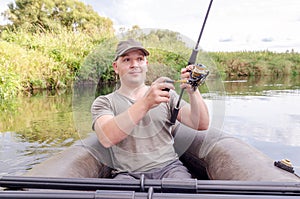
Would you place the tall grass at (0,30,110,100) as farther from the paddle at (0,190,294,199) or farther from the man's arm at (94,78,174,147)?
the paddle at (0,190,294,199)

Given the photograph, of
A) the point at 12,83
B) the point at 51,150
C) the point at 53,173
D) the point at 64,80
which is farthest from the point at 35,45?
the point at 53,173

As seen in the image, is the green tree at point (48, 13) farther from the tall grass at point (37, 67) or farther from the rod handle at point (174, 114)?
the rod handle at point (174, 114)

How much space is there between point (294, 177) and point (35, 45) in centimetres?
1053

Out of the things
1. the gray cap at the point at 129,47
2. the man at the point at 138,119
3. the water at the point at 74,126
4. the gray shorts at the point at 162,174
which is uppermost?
the gray cap at the point at 129,47

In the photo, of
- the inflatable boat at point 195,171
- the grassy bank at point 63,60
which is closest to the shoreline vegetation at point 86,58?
the grassy bank at point 63,60

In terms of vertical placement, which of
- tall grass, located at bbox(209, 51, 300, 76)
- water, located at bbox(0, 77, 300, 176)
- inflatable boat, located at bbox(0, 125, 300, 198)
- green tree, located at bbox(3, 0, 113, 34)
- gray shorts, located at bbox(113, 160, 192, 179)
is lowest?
water, located at bbox(0, 77, 300, 176)

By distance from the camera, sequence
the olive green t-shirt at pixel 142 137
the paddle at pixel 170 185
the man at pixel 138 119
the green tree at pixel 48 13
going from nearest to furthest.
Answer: the paddle at pixel 170 185 < the man at pixel 138 119 < the olive green t-shirt at pixel 142 137 < the green tree at pixel 48 13

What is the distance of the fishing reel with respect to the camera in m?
1.42

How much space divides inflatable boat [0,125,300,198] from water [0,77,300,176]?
0.21 m

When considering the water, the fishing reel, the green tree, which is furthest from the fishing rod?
the green tree

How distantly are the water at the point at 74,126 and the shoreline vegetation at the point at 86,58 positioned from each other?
152 mm

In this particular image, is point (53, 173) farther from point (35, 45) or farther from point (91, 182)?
point (35, 45)

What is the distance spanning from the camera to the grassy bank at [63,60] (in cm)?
161

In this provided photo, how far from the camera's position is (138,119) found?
1537 millimetres
